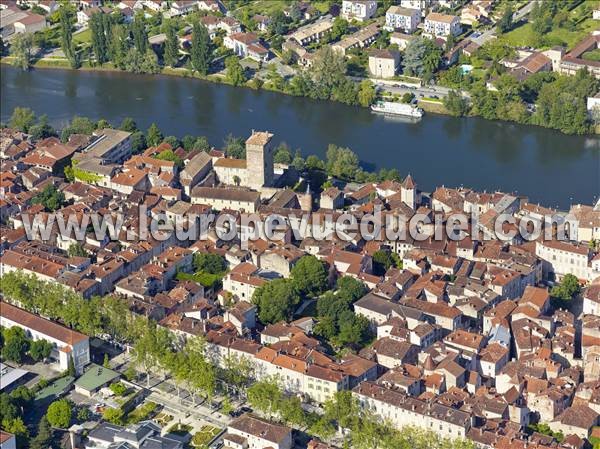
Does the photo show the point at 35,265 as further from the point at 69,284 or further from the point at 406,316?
the point at 406,316

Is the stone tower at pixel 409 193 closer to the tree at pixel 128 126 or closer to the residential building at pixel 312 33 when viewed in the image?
the tree at pixel 128 126

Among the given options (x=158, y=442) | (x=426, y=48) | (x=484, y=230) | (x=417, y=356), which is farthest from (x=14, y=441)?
(x=426, y=48)

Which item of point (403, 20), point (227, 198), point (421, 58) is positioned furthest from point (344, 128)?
point (227, 198)

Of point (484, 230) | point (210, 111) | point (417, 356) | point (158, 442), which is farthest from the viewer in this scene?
point (210, 111)

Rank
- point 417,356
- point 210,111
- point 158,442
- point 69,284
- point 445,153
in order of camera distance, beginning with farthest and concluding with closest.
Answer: point 210,111
point 445,153
point 69,284
point 417,356
point 158,442

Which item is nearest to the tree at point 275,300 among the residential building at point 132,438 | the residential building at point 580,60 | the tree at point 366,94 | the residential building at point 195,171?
the residential building at point 132,438

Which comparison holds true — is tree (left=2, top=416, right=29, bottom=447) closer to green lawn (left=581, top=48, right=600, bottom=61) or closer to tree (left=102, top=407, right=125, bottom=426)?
tree (left=102, top=407, right=125, bottom=426)

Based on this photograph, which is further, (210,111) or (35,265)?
(210,111)

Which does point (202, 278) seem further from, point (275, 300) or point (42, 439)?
point (42, 439)
